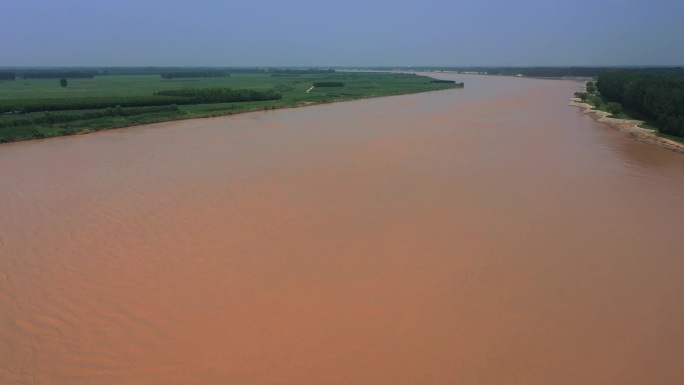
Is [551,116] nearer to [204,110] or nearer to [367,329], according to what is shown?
[204,110]

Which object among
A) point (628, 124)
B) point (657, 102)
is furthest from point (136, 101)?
point (657, 102)

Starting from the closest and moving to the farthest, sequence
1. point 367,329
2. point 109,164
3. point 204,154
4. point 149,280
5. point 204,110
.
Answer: point 367,329 < point 149,280 < point 109,164 < point 204,154 < point 204,110

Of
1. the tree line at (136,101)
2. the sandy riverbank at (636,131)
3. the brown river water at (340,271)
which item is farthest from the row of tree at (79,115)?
the sandy riverbank at (636,131)

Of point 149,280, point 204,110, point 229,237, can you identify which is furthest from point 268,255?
point 204,110

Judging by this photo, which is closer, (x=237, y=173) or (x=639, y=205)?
(x=639, y=205)

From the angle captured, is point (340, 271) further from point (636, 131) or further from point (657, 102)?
point (657, 102)

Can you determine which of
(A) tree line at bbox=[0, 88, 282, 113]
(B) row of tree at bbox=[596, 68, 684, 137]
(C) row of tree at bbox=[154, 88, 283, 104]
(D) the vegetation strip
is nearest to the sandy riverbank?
(D) the vegetation strip
